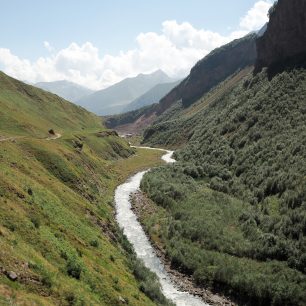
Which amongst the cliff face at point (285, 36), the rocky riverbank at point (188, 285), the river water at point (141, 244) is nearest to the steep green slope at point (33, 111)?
the river water at point (141, 244)

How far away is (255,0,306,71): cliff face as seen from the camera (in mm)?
116938

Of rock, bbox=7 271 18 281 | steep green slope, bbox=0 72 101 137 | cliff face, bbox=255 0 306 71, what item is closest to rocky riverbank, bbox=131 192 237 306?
rock, bbox=7 271 18 281

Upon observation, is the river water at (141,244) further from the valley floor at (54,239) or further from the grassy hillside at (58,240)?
the valley floor at (54,239)

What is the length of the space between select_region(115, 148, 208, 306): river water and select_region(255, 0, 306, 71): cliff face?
64098mm

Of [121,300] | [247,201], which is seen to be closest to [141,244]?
[247,201]

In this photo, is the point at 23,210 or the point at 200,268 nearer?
the point at 23,210

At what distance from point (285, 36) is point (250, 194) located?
243 ft

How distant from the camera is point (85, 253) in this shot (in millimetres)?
37000

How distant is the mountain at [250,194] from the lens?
141ft

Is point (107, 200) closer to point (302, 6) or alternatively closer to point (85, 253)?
point (85, 253)

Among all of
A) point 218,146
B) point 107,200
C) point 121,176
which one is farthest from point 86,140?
point 107,200

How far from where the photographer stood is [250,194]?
2598 inches

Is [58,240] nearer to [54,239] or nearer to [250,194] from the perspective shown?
[54,239]

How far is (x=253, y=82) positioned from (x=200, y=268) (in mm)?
95450
